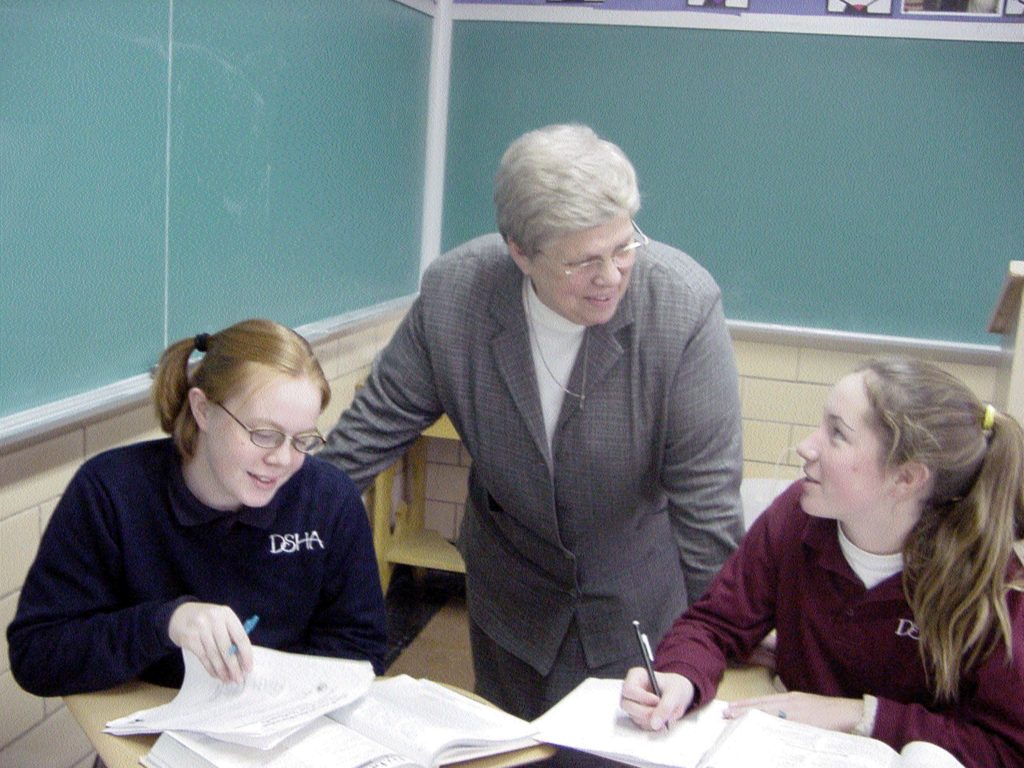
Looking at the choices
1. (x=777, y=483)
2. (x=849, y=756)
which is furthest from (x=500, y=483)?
(x=777, y=483)

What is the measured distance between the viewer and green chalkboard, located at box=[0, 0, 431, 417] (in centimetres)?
168

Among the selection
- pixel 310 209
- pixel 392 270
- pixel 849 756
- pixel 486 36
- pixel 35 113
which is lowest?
pixel 849 756

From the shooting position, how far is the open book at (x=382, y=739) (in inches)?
44.8

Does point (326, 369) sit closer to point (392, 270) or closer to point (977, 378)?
point (392, 270)

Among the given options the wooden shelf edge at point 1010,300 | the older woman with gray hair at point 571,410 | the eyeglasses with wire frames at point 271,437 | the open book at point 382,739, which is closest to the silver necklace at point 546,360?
the older woman with gray hair at point 571,410

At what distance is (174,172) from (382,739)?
1303 mm

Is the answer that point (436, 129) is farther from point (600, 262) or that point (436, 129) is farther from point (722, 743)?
point (722, 743)

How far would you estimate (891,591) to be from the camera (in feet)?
4.77

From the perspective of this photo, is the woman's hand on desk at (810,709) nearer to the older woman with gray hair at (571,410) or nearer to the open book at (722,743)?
the open book at (722,743)

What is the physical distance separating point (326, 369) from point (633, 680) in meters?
1.83

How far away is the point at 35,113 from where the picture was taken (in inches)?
65.1

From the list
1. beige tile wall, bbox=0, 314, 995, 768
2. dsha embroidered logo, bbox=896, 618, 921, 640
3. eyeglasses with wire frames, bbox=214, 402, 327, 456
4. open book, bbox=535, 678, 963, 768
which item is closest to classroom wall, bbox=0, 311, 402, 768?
beige tile wall, bbox=0, 314, 995, 768

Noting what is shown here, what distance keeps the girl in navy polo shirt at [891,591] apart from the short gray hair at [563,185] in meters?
0.44

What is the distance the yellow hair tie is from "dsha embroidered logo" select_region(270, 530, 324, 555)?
0.95m
